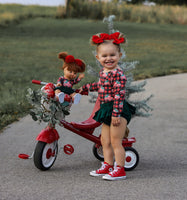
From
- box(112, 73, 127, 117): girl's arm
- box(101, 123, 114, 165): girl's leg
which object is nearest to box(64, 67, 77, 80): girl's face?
box(112, 73, 127, 117): girl's arm

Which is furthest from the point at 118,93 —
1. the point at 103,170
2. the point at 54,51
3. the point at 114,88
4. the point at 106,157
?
the point at 54,51

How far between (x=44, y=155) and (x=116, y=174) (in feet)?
2.52

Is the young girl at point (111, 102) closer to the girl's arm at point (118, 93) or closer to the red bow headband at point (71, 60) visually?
the girl's arm at point (118, 93)

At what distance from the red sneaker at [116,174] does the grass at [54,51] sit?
2744 millimetres

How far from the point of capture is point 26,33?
2373cm

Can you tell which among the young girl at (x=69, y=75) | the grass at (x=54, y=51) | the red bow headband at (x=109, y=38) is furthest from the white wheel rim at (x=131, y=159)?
the grass at (x=54, y=51)

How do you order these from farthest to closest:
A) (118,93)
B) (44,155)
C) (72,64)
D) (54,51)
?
(54,51) < (44,155) < (72,64) < (118,93)

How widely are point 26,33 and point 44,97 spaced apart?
20068 millimetres

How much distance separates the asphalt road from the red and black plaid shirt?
2.45 ft

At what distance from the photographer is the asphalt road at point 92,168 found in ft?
13.0

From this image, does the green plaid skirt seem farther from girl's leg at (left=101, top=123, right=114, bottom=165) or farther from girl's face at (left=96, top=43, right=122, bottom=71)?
girl's face at (left=96, top=43, right=122, bottom=71)

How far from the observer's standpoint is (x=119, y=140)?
14.2 feet

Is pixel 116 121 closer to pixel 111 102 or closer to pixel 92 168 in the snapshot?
pixel 111 102

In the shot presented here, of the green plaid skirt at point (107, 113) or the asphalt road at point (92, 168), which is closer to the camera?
the asphalt road at point (92, 168)
